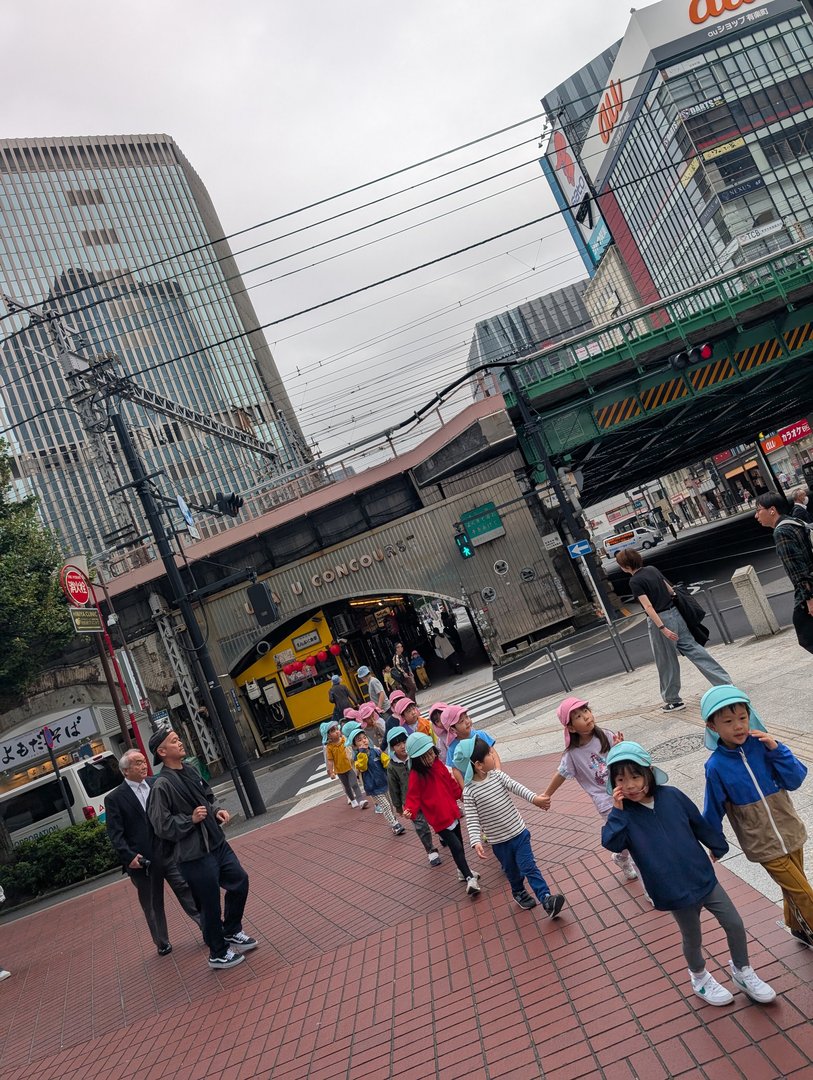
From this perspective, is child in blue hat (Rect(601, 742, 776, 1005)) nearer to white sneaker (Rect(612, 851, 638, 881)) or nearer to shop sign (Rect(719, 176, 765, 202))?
white sneaker (Rect(612, 851, 638, 881))

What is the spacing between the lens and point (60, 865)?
1714 centimetres

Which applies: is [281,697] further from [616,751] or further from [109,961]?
[616,751]

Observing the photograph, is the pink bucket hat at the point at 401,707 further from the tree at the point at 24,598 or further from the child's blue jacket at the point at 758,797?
the tree at the point at 24,598

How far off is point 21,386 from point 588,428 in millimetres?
95124

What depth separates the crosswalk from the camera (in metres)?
17.5

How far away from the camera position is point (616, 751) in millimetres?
4051

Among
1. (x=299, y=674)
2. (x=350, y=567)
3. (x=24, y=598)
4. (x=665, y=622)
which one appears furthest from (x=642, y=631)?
(x=24, y=598)

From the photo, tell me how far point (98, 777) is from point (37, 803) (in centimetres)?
172

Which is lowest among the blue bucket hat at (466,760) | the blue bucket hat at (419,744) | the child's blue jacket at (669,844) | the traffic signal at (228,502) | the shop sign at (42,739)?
the child's blue jacket at (669,844)

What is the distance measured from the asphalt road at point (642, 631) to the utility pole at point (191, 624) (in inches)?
205

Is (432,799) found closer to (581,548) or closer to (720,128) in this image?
(581,548)

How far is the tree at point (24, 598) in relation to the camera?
2178 centimetres

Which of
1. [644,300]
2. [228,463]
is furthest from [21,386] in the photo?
[644,300]

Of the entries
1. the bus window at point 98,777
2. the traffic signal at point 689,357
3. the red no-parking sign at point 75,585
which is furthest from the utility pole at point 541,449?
the bus window at point 98,777
